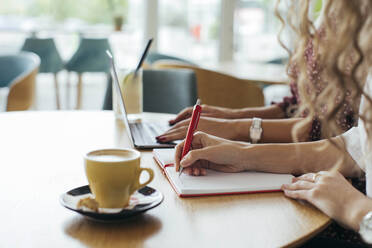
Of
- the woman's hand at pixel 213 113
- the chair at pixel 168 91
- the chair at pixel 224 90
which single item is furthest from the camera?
the chair at pixel 224 90

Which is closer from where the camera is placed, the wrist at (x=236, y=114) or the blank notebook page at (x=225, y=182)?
the blank notebook page at (x=225, y=182)

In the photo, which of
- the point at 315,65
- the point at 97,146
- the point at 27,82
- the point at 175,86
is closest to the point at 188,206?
the point at 97,146

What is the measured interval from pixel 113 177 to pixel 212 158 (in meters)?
0.33

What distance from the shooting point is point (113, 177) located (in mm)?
795

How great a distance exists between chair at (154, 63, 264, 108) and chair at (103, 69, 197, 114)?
2.82 ft

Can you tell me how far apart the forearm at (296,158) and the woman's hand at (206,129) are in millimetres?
256

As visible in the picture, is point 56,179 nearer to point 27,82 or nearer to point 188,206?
point 188,206

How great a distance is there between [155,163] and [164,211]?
1.04 ft

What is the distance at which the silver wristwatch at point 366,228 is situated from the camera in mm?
853

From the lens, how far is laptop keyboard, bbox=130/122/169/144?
1383 mm

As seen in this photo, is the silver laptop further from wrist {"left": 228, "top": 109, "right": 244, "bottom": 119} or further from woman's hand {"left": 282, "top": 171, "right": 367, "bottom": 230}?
woman's hand {"left": 282, "top": 171, "right": 367, "bottom": 230}

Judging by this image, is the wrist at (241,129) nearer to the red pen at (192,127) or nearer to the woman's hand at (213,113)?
the woman's hand at (213,113)

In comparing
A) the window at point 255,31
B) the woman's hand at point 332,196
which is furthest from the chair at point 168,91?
the window at point 255,31

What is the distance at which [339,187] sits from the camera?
950 millimetres
